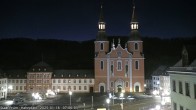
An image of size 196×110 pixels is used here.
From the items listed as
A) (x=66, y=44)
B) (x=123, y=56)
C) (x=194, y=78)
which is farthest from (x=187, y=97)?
(x=66, y=44)

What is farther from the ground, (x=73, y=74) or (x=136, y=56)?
(x=136, y=56)

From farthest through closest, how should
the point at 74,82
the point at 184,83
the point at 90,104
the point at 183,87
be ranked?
1. the point at 74,82
2. the point at 90,104
3. the point at 183,87
4. the point at 184,83

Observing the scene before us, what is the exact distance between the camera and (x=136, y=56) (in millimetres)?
77750

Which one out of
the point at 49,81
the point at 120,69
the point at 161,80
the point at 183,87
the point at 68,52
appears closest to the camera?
the point at 183,87

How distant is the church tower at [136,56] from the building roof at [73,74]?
1167cm

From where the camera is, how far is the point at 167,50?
145625 millimetres

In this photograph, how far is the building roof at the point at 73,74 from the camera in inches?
3162

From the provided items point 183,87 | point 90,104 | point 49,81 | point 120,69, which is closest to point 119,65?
point 120,69

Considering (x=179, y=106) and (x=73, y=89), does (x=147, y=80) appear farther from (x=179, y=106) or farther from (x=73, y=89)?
(x=179, y=106)

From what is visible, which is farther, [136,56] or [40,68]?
[40,68]

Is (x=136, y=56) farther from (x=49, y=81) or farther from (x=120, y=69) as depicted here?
(x=49, y=81)

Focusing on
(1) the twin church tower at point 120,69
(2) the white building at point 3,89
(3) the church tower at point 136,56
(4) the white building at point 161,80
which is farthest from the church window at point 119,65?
(2) the white building at point 3,89

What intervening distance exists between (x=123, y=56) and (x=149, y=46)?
79.0 meters

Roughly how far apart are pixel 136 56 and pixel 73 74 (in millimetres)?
17600
